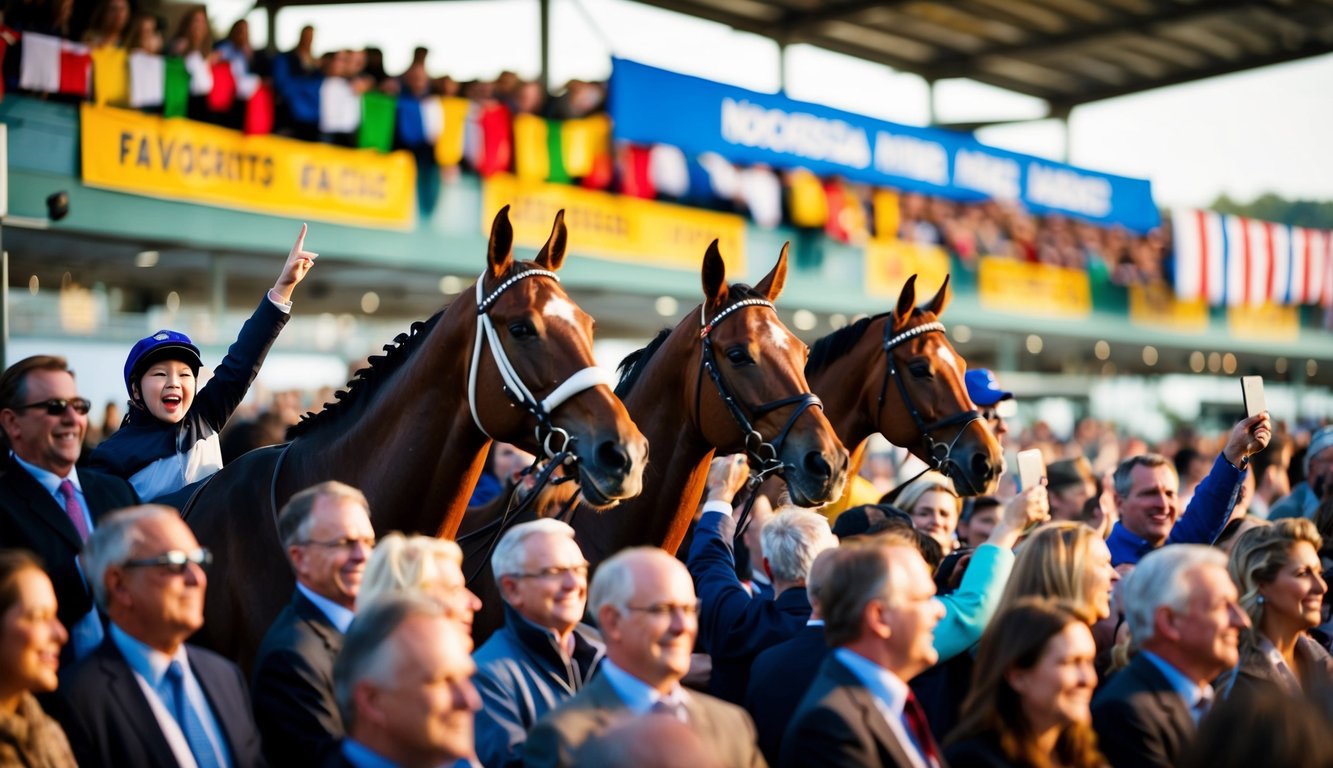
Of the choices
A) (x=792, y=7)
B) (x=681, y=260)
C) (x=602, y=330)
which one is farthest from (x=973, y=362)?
(x=681, y=260)

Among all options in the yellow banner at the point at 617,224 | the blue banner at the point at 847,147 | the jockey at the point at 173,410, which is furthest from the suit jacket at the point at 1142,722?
the yellow banner at the point at 617,224

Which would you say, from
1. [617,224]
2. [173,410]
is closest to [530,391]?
[173,410]

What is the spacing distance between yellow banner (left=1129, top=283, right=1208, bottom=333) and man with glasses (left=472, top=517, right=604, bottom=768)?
21.5m

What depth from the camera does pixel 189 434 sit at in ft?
16.5

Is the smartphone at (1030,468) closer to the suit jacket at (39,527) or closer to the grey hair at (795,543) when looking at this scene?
the grey hair at (795,543)

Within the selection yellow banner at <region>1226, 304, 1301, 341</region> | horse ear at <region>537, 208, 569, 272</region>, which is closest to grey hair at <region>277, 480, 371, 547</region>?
horse ear at <region>537, 208, 569, 272</region>

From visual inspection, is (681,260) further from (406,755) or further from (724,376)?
(406,755)

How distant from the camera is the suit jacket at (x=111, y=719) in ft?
9.42

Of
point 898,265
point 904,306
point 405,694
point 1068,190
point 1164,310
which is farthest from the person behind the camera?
point 1164,310

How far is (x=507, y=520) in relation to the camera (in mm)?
4719

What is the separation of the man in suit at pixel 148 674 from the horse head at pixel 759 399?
239 centimetres

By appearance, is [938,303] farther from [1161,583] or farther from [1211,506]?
[1161,583]

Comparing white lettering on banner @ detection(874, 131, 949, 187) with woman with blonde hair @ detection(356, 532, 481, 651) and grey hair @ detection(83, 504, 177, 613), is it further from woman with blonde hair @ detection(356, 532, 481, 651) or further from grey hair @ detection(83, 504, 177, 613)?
grey hair @ detection(83, 504, 177, 613)

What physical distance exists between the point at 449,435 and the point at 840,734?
1994mm
